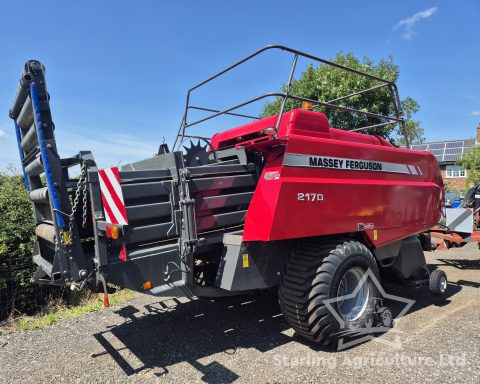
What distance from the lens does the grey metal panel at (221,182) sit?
11.6 feet

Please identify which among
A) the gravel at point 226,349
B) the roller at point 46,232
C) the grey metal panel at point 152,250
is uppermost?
the roller at point 46,232

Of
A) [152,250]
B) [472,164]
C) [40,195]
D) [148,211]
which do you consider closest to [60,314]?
[40,195]

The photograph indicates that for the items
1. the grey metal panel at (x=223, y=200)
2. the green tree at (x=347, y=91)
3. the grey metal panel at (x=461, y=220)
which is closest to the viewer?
the grey metal panel at (x=223, y=200)

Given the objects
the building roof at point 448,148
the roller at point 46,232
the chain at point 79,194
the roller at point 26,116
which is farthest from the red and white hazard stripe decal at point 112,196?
the building roof at point 448,148

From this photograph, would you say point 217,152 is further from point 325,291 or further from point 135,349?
point 135,349

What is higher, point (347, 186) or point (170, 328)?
point (347, 186)

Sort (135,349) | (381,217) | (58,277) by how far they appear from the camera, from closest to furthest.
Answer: (58,277) < (135,349) < (381,217)

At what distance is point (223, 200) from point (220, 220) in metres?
0.19

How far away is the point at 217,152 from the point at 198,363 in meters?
2.21

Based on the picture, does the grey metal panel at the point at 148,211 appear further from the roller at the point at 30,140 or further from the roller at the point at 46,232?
the roller at the point at 30,140

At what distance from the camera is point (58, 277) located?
3.14m

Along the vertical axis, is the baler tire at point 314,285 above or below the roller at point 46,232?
below

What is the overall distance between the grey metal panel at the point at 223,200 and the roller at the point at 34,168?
1.46 meters

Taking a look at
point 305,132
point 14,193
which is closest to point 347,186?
point 305,132
